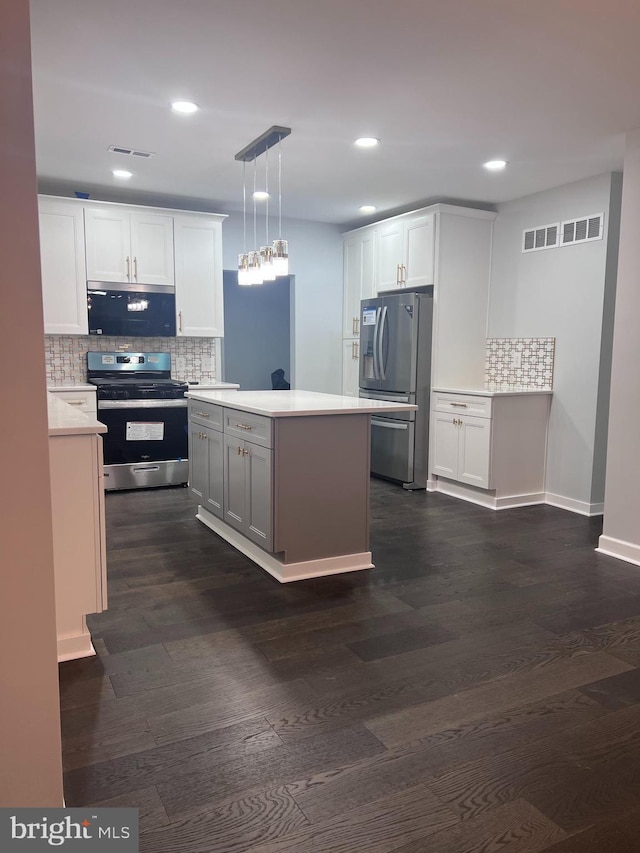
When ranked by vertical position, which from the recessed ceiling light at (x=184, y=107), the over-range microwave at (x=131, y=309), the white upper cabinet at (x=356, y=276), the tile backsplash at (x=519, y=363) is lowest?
the tile backsplash at (x=519, y=363)

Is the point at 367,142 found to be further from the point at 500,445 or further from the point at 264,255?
the point at 500,445

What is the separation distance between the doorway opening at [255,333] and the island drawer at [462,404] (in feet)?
11.3

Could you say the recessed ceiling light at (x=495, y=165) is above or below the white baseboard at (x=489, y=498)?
above

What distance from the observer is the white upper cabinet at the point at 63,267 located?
16.5 ft

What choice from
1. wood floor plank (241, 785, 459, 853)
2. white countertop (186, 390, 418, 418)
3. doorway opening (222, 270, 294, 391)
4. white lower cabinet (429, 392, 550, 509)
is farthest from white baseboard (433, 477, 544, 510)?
doorway opening (222, 270, 294, 391)

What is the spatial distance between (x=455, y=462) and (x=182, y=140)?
3.18 metres

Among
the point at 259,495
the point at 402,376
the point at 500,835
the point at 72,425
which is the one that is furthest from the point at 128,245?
the point at 500,835

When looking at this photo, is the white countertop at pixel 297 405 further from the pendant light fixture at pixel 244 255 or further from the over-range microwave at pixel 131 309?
the over-range microwave at pixel 131 309

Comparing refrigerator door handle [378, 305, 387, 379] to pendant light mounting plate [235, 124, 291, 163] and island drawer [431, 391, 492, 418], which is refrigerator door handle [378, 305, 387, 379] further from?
pendant light mounting plate [235, 124, 291, 163]

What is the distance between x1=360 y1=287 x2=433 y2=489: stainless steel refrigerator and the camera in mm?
5426

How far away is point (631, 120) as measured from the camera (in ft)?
11.4

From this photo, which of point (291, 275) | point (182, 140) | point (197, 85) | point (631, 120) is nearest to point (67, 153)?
point (182, 140)

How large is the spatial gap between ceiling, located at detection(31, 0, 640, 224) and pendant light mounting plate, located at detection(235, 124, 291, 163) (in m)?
0.05

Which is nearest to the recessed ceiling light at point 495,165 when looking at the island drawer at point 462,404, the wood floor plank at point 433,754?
the island drawer at point 462,404
